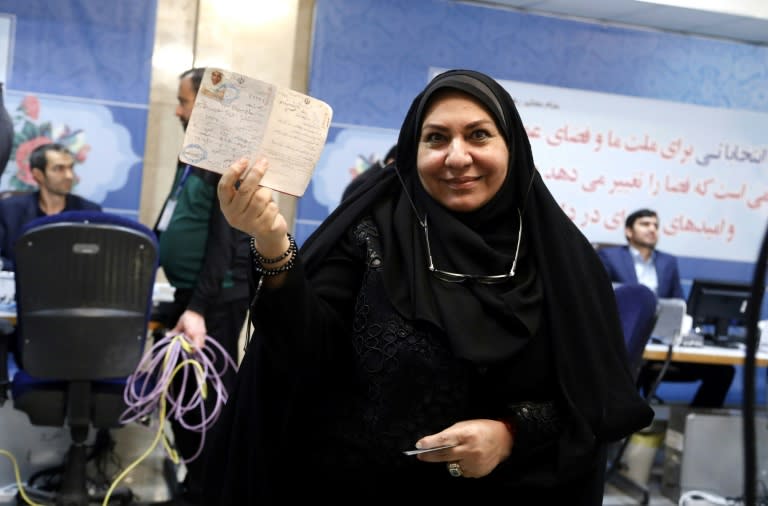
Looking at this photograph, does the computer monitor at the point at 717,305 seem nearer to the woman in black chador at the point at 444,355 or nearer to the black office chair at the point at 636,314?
the black office chair at the point at 636,314

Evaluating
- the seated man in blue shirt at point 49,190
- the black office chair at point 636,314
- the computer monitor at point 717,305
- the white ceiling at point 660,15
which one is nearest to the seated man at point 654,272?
the computer monitor at point 717,305

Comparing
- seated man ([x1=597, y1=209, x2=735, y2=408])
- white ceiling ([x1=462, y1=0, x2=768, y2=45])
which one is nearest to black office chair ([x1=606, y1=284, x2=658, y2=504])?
seated man ([x1=597, y1=209, x2=735, y2=408])

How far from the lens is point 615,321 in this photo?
1.52 metres

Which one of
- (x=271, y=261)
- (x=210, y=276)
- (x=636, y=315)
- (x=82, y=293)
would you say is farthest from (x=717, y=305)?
(x=271, y=261)

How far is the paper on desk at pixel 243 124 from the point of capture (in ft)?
4.07

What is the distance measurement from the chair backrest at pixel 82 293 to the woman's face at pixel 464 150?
173 centimetres

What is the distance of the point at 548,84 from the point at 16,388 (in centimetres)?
383

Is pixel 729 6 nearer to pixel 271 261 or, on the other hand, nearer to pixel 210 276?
pixel 210 276

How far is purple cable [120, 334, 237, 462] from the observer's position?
3047 mm

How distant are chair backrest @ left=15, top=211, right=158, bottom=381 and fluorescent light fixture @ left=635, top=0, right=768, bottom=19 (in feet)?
12.1

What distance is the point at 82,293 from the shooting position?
9.52ft

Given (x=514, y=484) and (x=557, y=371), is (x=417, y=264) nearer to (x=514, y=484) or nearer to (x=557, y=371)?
(x=557, y=371)

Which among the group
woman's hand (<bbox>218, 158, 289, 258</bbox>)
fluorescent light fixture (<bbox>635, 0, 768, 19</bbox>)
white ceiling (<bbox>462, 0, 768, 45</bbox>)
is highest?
fluorescent light fixture (<bbox>635, 0, 768, 19</bbox>)

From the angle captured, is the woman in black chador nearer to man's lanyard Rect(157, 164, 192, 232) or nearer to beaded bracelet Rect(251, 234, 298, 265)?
beaded bracelet Rect(251, 234, 298, 265)
